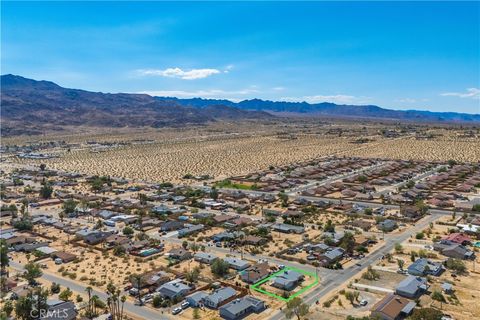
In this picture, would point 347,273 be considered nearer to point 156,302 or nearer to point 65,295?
point 156,302

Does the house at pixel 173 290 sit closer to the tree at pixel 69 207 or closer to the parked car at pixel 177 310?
the parked car at pixel 177 310

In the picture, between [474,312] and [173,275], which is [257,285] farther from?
[474,312]

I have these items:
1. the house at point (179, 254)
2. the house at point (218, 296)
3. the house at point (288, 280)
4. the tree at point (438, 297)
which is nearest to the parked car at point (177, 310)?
the house at point (218, 296)

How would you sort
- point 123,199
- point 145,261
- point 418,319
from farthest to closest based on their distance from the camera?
point 123,199 → point 145,261 → point 418,319

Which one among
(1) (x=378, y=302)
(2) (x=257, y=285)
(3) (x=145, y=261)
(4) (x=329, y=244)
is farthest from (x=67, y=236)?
(1) (x=378, y=302)

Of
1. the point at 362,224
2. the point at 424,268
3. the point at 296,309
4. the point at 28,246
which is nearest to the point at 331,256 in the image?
the point at 424,268

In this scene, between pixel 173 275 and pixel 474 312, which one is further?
pixel 173 275

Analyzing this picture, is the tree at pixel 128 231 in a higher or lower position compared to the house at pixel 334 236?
lower
